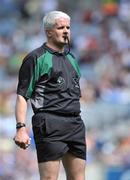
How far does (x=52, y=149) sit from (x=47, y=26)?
102cm

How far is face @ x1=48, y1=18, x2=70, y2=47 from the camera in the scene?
7.32 meters

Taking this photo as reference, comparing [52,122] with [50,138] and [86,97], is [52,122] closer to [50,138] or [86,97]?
[50,138]

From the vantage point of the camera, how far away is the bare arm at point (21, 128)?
6977mm

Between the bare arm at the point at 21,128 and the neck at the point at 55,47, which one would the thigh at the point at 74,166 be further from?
the neck at the point at 55,47

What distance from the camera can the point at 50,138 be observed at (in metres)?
7.26

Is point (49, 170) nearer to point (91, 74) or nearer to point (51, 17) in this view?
point (51, 17)

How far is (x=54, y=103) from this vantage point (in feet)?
23.9

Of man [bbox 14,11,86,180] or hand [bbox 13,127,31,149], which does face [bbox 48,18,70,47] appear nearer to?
man [bbox 14,11,86,180]

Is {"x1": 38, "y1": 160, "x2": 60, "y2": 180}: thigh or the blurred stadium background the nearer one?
{"x1": 38, "y1": 160, "x2": 60, "y2": 180}: thigh

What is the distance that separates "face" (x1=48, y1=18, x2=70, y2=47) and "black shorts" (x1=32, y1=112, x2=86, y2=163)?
620mm

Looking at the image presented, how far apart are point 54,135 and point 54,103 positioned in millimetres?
263

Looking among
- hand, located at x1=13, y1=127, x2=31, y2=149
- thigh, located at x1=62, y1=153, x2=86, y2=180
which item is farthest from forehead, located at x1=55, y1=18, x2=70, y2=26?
thigh, located at x1=62, y1=153, x2=86, y2=180

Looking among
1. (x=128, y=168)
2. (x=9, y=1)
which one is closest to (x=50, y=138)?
(x=128, y=168)

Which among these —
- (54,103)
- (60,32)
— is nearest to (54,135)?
(54,103)
